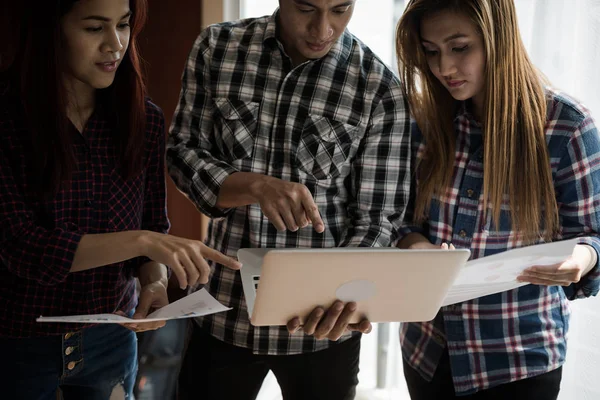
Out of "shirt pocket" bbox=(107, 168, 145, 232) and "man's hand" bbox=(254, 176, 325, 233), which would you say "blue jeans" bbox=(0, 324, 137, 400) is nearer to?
"shirt pocket" bbox=(107, 168, 145, 232)

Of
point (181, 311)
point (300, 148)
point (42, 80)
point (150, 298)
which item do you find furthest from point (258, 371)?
point (42, 80)

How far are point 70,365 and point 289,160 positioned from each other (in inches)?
25.9

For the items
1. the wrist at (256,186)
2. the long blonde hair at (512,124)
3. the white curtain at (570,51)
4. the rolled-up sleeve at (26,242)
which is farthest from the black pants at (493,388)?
the rolled-up sleeve at (26,242)

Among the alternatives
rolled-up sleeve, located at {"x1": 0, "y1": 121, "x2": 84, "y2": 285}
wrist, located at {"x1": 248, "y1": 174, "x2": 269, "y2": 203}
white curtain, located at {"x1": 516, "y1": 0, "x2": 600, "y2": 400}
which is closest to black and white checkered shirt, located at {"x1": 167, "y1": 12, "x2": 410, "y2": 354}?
wrist, located at {"x1": 248, "y1": 174, "x2": 269, "y2": 203}

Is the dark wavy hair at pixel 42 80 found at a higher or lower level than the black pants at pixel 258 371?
higher

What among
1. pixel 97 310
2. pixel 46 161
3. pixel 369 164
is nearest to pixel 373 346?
pixel 369 164

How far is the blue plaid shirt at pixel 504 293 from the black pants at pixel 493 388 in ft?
0.06

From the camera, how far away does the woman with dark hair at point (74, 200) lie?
4.14 feet

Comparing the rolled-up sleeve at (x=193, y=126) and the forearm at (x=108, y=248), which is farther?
the rolled-up sleeve at (x=193, y=126)

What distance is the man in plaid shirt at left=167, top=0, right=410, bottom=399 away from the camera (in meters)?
1.51

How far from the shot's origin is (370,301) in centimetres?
126

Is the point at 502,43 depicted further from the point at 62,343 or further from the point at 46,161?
the point at 62,343

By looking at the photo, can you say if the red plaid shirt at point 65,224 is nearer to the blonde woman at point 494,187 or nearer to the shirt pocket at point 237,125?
the shirt pocket at point 237,125

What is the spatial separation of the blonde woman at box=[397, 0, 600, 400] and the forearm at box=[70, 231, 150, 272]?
Result: 63cm
